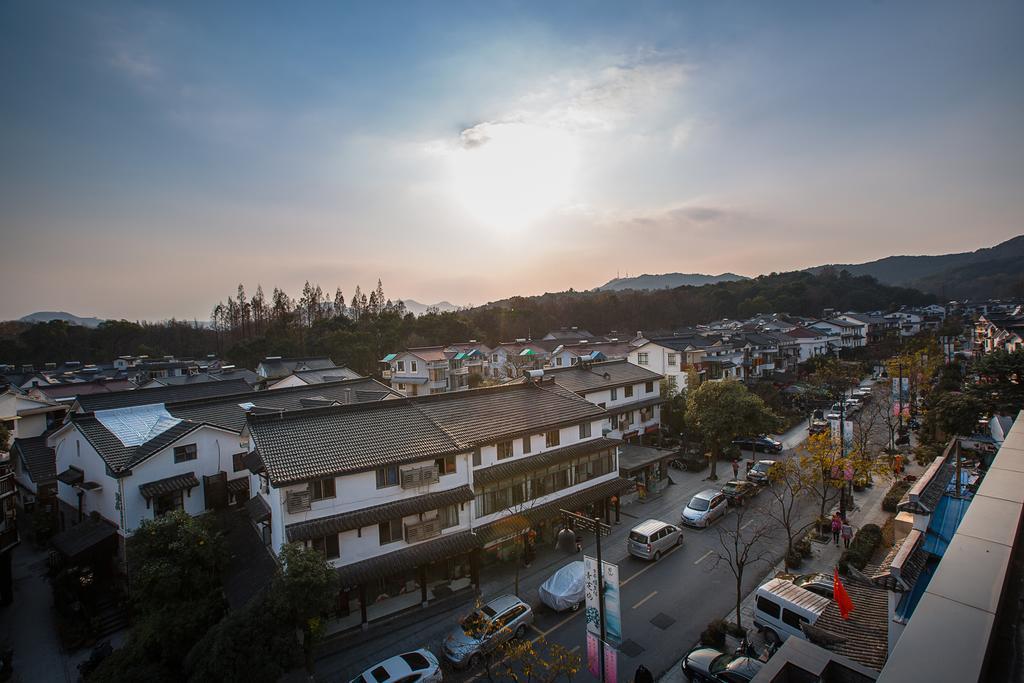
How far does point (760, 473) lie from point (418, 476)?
800 inches

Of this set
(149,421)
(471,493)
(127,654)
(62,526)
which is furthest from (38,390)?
(471,493)

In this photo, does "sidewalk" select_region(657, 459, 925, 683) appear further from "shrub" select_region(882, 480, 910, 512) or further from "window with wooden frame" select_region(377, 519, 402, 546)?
"window with wooden frame" select_region(377, 519, 402, 546)

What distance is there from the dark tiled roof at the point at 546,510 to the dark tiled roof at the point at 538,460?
5.66ft

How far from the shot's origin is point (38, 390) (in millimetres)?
39531

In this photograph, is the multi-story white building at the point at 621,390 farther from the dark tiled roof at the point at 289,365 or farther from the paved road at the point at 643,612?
the dark tiled roof at the point at 289,365

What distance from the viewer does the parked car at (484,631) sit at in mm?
14508

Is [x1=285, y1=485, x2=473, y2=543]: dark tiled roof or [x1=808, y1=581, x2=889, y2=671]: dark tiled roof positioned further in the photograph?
[x1=285, y1=485, x2=473, y2=543]: dark tiled roof

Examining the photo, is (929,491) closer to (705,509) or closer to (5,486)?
(705,509)

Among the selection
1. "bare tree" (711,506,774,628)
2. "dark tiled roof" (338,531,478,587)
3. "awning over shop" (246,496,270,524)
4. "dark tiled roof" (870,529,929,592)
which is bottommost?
"bare tree" (711,506,774,628)

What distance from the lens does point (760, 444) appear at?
33719 millimetres

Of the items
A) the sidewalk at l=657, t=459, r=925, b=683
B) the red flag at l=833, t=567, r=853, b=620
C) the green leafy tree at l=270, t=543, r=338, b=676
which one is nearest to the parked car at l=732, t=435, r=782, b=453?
the sidewalk at l=657, t=459, r=925, b=683

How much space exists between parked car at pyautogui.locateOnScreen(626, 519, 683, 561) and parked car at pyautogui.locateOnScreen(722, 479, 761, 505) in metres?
5.50

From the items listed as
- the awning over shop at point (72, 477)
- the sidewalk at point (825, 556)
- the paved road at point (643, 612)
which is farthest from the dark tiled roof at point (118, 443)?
the sidewalk at point (825, 556)

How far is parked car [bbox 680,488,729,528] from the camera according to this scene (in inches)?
896
